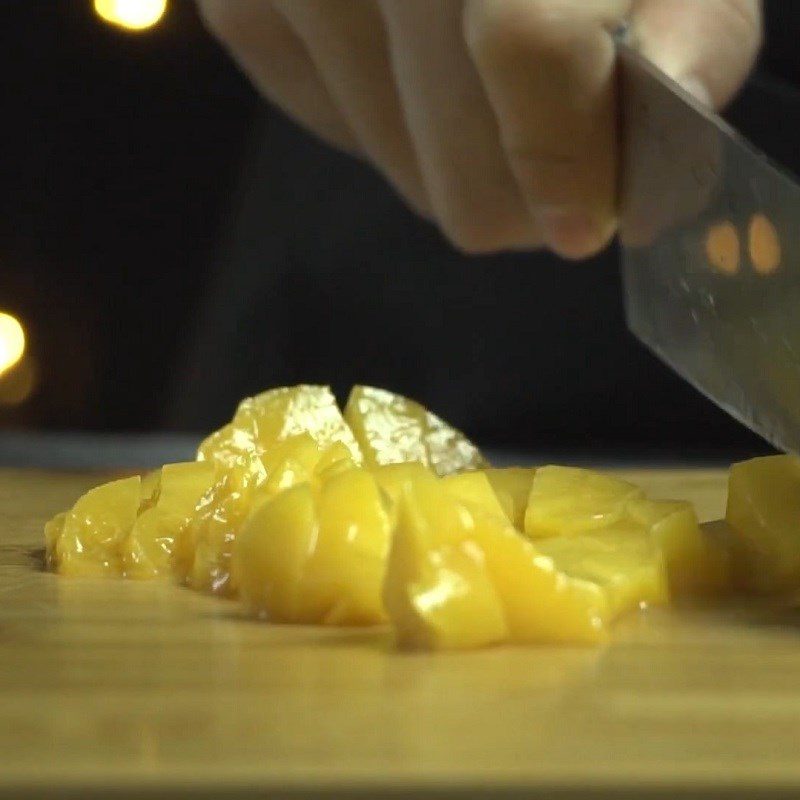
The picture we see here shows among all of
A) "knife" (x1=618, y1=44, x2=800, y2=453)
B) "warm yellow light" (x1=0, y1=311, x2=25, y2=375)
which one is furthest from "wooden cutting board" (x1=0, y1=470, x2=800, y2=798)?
"warm yellow light" (x1=0, y1=311, x2=25, y2=375)

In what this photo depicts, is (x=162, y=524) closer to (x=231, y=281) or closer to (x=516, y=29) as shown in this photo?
(x=516, y=29)

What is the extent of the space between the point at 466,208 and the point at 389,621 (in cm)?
74

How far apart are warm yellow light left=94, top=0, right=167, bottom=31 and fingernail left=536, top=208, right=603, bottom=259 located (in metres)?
1.61

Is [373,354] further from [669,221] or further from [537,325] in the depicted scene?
[669,221]

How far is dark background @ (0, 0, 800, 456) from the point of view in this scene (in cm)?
227

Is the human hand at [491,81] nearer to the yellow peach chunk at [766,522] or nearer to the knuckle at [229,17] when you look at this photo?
the knuckle at [229,17]

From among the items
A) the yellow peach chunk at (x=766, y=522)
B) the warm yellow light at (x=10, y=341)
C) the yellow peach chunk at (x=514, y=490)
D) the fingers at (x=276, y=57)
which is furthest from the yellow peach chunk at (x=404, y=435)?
the warm yellow light at (x=10, y=341)

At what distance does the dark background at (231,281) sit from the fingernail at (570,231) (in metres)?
1.06

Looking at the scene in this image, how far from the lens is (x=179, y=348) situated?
98.1 inches


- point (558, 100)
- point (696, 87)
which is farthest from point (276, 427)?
point (696, 87)

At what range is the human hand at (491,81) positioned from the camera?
100cm

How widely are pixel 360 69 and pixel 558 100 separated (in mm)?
487

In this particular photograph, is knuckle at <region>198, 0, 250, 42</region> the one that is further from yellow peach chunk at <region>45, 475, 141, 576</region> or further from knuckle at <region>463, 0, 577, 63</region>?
yellow peach chunk at <region>45, 475, 141, 576</region>

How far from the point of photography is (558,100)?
1037mm
